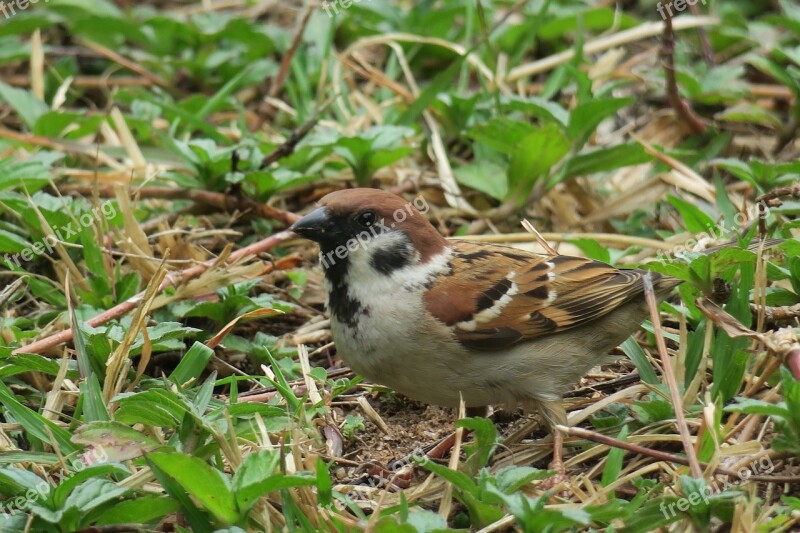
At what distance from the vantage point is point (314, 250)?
435 cm

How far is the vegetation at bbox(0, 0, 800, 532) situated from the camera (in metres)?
2.67

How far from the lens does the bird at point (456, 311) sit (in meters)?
3.15

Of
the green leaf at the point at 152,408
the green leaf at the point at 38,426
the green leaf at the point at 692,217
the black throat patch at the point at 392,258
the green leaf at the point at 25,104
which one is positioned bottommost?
the green leaf at the point at 38,426

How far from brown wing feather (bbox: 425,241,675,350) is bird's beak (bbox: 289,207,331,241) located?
395 millimetres

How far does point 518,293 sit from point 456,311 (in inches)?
11.2

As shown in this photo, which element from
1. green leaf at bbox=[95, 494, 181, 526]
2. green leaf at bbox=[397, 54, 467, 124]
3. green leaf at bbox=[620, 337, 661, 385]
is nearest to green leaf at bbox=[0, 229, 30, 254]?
green leaf at bbox=[95, 494, 181, 526]

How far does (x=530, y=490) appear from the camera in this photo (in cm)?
282

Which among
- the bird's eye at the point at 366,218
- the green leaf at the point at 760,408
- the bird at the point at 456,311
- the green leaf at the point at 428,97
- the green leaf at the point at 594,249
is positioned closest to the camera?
the green leaf at the point at 760,408

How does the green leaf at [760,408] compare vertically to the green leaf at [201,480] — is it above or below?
above

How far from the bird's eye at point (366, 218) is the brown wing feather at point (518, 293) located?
0.29 m

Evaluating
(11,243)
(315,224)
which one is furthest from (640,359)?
(11,243)

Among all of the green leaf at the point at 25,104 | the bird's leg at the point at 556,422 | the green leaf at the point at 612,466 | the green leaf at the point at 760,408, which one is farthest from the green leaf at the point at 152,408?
the green leaf at the point at 25,104

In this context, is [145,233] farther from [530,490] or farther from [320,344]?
[530,490]

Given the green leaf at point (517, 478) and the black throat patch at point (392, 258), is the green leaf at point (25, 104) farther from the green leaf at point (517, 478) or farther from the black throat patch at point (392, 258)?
the green leaf at point (517, 478)
